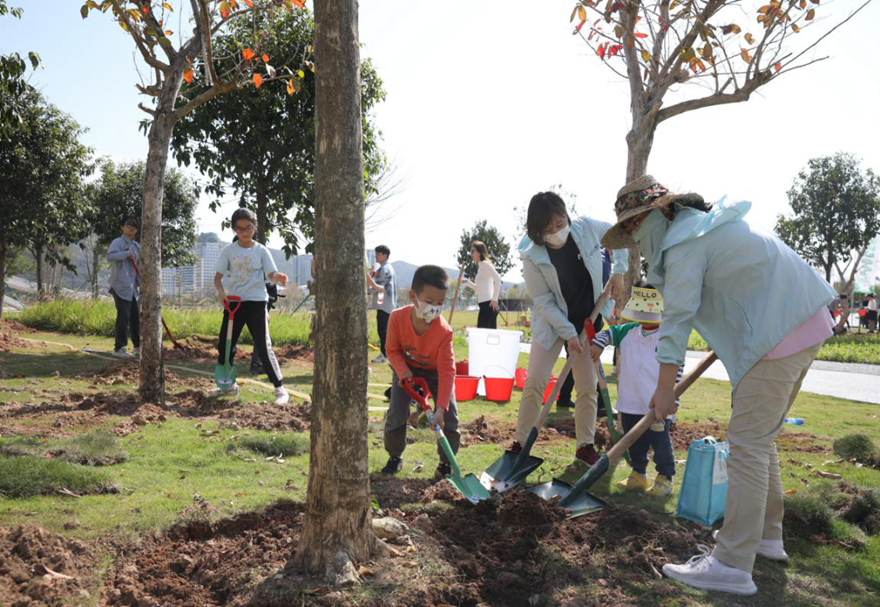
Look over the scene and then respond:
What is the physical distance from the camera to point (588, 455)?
15.4 feet

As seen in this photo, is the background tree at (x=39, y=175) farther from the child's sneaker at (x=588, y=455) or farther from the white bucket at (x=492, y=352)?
the child's sneaker at (x=588, y=455)

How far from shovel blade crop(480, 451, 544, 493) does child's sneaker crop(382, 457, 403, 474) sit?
641 millimetres

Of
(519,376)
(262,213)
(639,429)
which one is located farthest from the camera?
(262,213)

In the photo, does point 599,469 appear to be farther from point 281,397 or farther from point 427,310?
point 281,397

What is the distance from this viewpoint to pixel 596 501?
362 centimetres

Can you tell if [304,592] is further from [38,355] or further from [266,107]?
[266,107]

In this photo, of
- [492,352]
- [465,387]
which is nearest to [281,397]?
[465,387]

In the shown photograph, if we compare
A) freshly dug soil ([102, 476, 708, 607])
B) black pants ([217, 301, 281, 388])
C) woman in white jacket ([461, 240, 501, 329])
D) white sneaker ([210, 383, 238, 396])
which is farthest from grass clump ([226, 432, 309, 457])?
woman in white jacket ([461, 240, 501, 329])

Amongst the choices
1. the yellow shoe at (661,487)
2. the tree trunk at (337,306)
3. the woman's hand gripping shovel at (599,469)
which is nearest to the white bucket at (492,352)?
the yellow shoe at (661,487)

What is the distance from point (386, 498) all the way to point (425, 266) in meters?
1.49

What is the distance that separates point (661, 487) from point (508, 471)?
1.01 m

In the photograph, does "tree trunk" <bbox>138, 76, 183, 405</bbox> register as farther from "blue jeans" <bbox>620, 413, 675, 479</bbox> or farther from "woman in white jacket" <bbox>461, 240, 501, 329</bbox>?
"woman in white jacket" <bbox>461, 240, 501, 329</bbox>

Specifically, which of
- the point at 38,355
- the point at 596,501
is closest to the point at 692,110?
the point at 596,501

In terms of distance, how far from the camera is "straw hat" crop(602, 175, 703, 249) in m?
3.02
